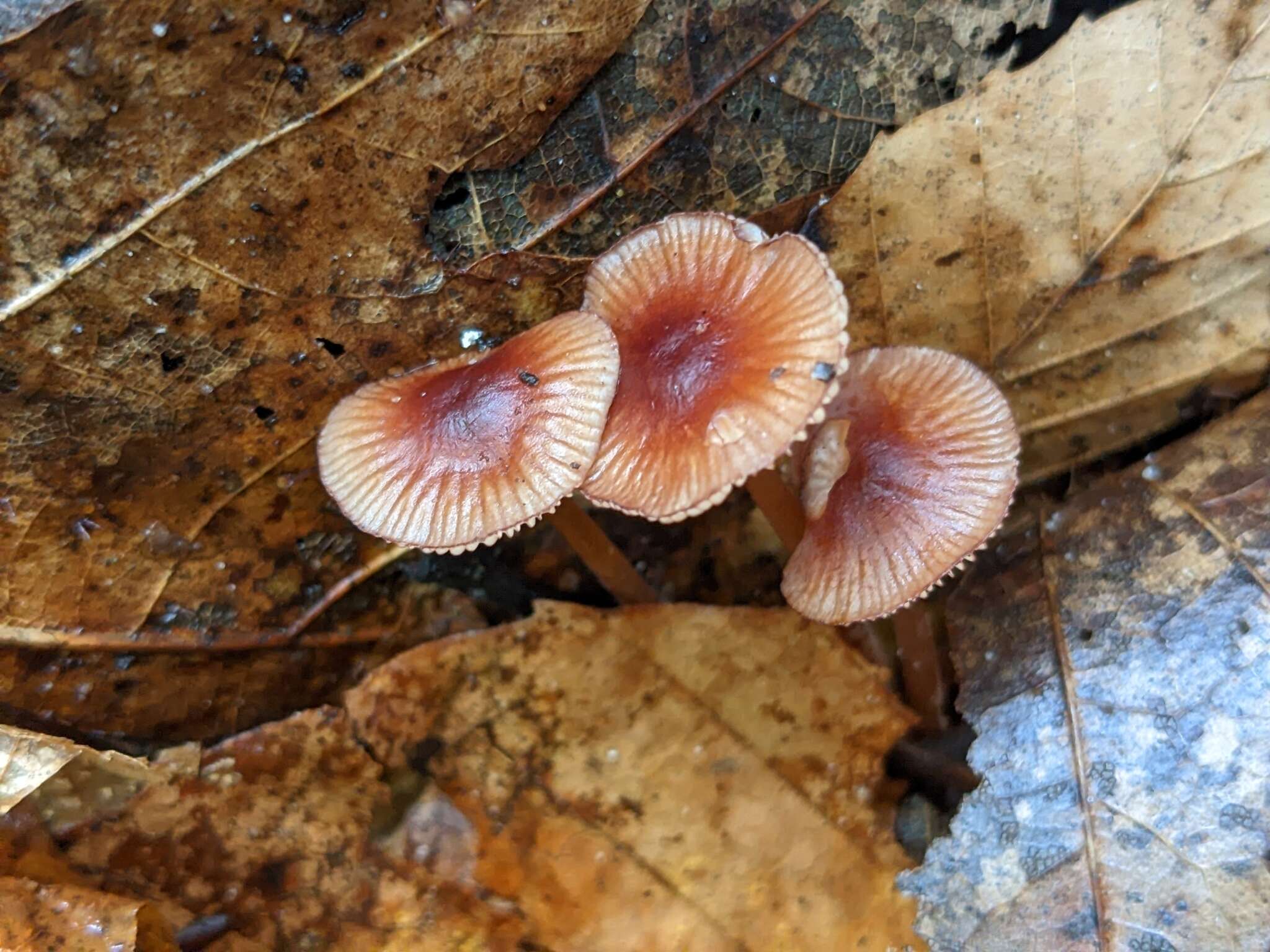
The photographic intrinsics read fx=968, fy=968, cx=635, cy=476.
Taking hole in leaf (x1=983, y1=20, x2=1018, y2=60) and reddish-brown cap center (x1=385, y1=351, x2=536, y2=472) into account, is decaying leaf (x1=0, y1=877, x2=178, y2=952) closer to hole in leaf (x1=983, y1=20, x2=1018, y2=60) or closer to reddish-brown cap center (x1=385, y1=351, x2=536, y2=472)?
reddish-brown cap center (x1=385, y1=351, x2=536, y2=472)

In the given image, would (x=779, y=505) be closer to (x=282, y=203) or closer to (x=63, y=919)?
(x=282, y=203)

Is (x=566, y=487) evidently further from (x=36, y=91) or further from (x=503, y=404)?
(x=36, y=91)

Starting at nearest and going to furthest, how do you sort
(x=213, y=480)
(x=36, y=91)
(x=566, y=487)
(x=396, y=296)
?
(x=36, y=91)
(x=566, y=487)
(x=396, y=296)
(x=213, y=480)

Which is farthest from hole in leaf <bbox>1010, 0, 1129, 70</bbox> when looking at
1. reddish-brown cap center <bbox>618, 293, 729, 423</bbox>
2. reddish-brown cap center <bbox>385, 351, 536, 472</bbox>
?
reddish-brown cap center <bbox>385, 351, 536, 472</bbox>

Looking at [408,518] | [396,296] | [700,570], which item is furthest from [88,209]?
[700,570]

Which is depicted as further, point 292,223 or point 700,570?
point 700,570

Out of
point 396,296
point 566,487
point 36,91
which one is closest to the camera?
point 36,91

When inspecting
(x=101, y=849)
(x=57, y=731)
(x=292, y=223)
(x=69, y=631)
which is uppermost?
(x=292, y=223)
